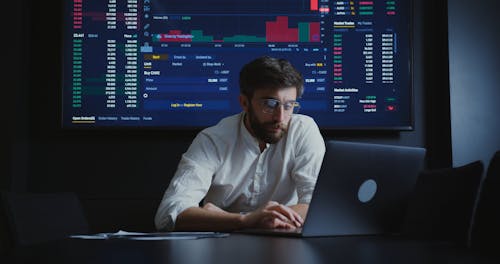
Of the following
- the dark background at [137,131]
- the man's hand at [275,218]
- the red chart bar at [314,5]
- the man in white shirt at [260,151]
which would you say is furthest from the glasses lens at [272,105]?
the red chart bar at [314,5]

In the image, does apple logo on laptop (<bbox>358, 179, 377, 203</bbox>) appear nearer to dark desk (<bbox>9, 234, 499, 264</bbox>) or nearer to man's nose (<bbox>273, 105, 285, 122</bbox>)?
dark desk (<bbox>9, 234, 499, 264</bbox>)

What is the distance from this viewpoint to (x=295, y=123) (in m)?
2.96

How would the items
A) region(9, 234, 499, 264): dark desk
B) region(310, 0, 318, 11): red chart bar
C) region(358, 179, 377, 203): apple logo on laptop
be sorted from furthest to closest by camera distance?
region(310, 0, 318, 11): red chart bar → region(358, 179, 377, 203): apple logo on laptop → region(9, 234, 499, 264): dark desk

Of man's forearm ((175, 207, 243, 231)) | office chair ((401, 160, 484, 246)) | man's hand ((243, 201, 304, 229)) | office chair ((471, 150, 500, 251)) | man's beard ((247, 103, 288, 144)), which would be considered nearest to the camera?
office chair ((471, 150, 500, 251))

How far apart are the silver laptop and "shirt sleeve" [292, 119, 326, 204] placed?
2.37 feet

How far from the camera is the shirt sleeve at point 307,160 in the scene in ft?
8.99

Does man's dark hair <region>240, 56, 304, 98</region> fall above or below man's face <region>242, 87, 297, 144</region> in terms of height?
above

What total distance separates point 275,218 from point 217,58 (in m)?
1.63

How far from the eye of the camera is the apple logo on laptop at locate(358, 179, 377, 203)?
186cm

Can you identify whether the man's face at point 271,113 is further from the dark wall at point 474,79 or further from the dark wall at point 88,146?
the dark wall at point 474,79

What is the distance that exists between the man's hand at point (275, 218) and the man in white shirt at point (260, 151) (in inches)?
23.6

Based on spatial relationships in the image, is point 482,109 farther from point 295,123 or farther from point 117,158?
point 117,158

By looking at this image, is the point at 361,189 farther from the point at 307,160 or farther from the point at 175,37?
the point at 175,37

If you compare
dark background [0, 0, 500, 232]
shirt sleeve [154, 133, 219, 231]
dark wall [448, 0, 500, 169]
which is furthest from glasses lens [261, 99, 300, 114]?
dark wall [448, 0, 500, 169]
